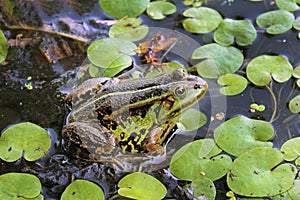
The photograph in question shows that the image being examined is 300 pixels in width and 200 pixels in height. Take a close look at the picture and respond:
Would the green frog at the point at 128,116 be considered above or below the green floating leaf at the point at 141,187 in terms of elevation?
above

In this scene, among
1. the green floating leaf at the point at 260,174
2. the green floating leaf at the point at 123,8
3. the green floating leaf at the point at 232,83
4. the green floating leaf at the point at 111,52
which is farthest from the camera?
the green floating leaf at the point at 123,8

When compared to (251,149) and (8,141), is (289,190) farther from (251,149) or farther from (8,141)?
(8,141)

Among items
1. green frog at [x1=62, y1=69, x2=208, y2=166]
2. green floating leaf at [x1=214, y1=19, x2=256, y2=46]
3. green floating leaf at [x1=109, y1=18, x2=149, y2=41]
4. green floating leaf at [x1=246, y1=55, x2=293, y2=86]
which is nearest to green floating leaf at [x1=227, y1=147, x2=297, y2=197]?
green frog at [x1=62, y1=69, x2=208, y2=166]

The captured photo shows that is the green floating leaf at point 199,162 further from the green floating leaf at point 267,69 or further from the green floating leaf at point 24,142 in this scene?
the green floating leaf at point 24,142

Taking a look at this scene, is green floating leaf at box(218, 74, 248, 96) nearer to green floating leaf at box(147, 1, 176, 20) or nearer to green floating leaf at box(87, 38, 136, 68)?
green floating leaf at box(87, 38, 136, 68)

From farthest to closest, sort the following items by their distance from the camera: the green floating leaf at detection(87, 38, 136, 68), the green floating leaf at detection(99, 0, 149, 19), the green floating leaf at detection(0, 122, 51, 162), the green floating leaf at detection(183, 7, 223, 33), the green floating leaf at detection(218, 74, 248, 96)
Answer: the green floating leaf at detection(99, 0, 149, 19), the green floating leaf at detection(183, 7, 223, 33), the green floating leaf at detection(87, 38, 136, 68), the green floating leaf at detection(218, 74, 248, 96), the green floating leaf at detection(0, 122, 51, 162)

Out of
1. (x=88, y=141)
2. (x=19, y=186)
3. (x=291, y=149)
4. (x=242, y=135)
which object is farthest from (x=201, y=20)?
(x=19, y=186)

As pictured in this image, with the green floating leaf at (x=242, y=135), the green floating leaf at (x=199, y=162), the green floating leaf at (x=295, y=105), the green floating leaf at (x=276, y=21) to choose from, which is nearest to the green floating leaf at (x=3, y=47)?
the green floating leaf at (x=199, y=162)
